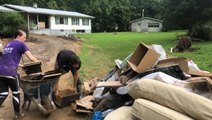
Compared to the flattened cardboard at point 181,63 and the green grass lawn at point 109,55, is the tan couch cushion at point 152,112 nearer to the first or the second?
the flattened cardboard at point 181,63

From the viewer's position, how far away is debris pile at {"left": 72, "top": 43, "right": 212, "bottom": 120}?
15.4 feet

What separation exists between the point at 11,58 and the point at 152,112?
352 centimetres

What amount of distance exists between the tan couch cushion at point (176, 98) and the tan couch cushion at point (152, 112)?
8cm

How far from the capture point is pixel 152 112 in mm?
4789

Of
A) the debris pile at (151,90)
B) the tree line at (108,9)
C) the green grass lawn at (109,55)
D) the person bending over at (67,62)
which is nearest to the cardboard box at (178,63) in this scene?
the debris pile at (151,90)

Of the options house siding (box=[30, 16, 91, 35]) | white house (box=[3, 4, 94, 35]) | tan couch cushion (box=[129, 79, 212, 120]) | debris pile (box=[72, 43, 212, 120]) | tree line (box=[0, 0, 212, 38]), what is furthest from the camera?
tree line (box=[0, 0, 212, 38])

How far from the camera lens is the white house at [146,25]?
222 ft

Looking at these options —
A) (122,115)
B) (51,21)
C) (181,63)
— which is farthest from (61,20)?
(122,115)

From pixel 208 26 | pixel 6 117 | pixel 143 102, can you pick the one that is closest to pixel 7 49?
pixel 6 117

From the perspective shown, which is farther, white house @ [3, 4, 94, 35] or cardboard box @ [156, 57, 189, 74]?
white house @ [3, 4, 94, 35]

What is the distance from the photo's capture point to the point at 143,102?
5.09 meters

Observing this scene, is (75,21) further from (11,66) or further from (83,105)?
(11,66)

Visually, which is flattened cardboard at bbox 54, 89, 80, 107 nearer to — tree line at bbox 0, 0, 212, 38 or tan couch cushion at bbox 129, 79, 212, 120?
tan couch cushion at bbox 129, 79, 212, 120

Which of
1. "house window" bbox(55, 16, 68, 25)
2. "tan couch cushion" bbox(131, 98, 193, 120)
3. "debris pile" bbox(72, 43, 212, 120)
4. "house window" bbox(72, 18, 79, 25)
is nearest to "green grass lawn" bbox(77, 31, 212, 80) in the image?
"debris pile" bbox(72, 43, 212, 120)
